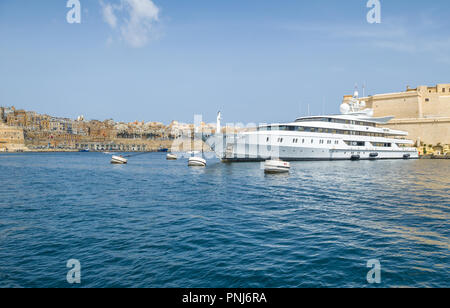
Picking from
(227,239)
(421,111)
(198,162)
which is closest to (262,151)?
(198,162)

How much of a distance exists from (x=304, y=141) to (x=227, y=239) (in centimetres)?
3733

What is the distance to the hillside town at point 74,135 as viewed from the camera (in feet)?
464

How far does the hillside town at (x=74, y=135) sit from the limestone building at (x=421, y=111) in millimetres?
91873

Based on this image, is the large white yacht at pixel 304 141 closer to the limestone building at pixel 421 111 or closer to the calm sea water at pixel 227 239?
the calm sea water at pixel 227 239

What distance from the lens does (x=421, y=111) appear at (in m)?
82.0

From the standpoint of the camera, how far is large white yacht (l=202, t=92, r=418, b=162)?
138ft

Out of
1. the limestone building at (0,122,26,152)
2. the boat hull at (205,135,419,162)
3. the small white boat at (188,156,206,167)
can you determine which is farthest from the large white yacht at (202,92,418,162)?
the limestone building at (0,122,26,152)

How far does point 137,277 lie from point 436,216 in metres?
14.6

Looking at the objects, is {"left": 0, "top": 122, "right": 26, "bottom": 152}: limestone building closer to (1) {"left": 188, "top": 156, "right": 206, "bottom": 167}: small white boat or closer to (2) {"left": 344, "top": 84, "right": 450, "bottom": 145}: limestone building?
(1) {"left": 188, "top": 156, "right": 206, "bottom": 167}: small white boat

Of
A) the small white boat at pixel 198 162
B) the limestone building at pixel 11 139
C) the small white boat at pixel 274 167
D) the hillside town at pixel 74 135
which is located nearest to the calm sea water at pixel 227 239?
the small white boat at pixel 274 167

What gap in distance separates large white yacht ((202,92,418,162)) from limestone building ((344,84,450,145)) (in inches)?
1234

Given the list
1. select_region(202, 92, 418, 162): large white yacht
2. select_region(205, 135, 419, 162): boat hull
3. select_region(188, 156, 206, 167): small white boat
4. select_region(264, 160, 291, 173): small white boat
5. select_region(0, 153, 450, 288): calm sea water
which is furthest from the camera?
select_region(188, 156, 206, 167): small white boat

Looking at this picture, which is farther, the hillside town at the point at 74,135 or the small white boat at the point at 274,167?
the hillside town at the point at 74,135

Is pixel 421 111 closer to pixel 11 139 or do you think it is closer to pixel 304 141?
pixel 304 141
